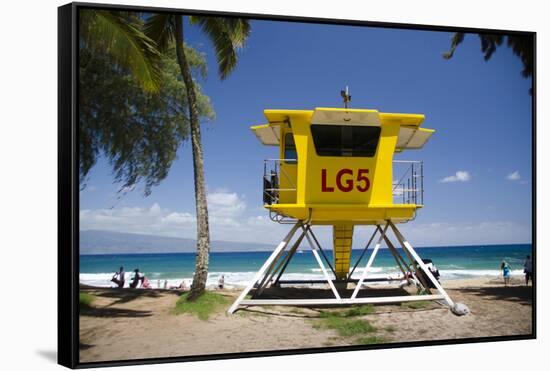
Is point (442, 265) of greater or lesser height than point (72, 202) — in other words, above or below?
below

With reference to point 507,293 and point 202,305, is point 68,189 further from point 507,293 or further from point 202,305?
point 507,293

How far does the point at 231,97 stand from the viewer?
26312mm

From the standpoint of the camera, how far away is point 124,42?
11.2 metres

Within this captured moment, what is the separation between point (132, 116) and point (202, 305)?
412 cm

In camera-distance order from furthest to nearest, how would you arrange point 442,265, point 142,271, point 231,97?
point 442,265 < point 142,271 < point 231,97

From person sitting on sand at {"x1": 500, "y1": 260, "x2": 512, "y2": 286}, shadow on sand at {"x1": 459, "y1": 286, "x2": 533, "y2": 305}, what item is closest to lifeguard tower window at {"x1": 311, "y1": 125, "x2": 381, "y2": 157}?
shadow on sand at {"x1": 459, "y1": 286, "x2": 533, "y2": 305}

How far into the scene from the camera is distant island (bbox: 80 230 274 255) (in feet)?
53.3

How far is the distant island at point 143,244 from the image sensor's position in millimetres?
16259

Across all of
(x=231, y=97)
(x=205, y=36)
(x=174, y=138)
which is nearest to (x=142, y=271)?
(x=231, y=97)

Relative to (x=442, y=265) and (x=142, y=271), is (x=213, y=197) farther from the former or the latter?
(x=442, y=265)

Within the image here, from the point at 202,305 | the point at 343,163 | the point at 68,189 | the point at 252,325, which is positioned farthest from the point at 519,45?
the point at 68,189

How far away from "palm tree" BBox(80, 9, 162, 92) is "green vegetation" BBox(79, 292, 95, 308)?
362 centimetres

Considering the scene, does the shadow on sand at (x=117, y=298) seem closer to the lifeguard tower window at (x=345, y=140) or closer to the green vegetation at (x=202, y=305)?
the green vegetation at (x=202, y=305)

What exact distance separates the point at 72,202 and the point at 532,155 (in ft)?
25.7
